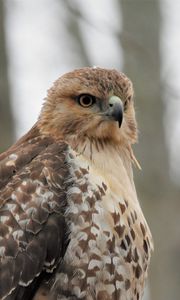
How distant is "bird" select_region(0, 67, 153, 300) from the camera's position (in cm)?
738

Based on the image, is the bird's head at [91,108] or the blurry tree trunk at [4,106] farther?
the blurry tree trunk at [4,106]

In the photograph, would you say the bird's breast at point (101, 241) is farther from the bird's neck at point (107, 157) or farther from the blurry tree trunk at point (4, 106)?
the blurry tree trunk at point (4, 106)

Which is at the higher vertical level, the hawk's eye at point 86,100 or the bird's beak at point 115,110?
the hawk's eye at point 86,100

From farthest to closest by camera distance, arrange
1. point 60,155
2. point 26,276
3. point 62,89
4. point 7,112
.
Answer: point 7,112 < point 62,89 < point 60,155 < point 26,276

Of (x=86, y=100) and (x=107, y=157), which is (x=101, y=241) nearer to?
(x=107, y=157)

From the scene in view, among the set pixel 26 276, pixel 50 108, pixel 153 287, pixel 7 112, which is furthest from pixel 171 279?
pixel 26 276

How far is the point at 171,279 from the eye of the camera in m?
11.4

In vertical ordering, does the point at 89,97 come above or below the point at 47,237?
above

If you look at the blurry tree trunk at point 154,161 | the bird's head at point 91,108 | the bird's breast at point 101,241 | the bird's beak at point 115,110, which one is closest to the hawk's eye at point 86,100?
the bird's head at point 91,108

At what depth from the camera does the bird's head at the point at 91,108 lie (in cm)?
816

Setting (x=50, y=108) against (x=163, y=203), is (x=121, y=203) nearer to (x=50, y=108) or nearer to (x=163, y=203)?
(x=50, y=108)

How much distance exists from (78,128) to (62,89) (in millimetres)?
338

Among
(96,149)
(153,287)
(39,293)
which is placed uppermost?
(96,149)

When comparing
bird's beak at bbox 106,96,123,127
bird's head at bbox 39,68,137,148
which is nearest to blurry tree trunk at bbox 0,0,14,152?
bird's head at bbox 39,68,137,148
